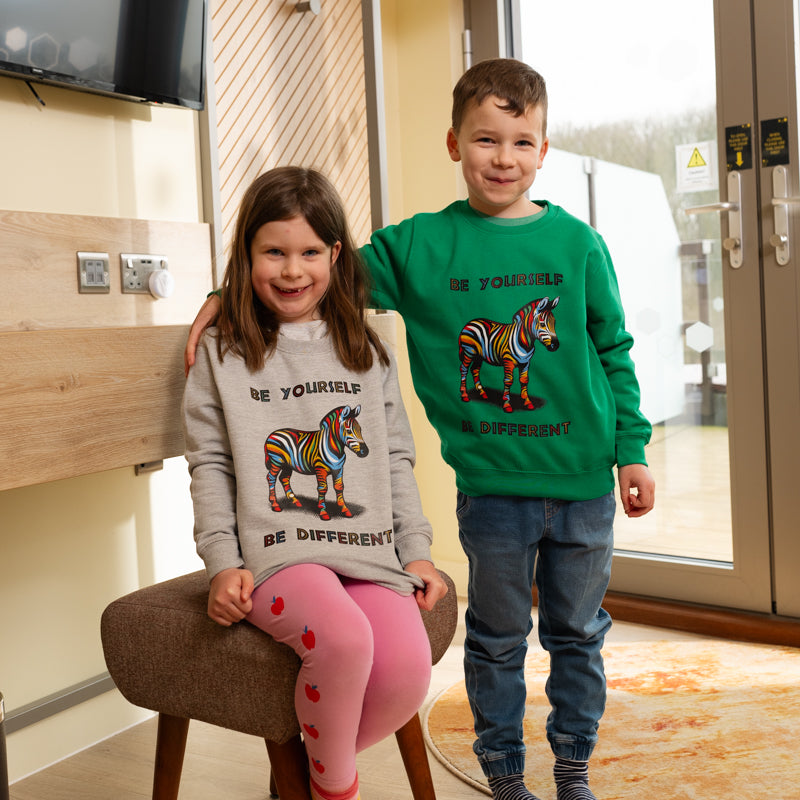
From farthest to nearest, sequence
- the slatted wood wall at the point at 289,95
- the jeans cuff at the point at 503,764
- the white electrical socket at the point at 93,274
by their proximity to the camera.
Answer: the slatted wood wall at the point at 289,95
the white electrical socket at the point at 93,274
the jeans cuff at the point at 503,764

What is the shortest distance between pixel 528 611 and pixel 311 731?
1.59 feet

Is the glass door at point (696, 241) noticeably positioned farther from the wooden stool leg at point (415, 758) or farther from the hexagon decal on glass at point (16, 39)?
the hexagon decal on glass at point (16, 39)

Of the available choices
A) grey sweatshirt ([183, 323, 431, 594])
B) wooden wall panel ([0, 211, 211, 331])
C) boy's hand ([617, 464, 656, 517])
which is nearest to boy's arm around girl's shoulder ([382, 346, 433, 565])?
grey sweatshirt ([183, 323, 431, 594])

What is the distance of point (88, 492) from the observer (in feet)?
6.04

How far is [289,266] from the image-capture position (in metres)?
1.30

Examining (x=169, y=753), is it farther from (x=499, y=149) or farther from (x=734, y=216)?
(x=734, y=216)

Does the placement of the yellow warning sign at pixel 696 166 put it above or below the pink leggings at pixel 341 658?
above

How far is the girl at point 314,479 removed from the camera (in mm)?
1146

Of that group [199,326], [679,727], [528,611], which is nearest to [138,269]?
[199,326]

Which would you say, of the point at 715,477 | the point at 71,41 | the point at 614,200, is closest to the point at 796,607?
the point at 715,477

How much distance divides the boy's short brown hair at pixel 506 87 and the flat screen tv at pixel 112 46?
2.41 ft

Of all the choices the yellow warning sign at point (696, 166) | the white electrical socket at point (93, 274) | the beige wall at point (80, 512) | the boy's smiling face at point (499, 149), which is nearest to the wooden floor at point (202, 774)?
the beige wall at point (80, 512)

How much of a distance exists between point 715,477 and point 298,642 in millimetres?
1719

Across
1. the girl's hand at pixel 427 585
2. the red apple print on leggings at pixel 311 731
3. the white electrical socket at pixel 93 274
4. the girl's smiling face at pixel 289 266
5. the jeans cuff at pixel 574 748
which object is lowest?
the jeans cuff at pixel 574 748
